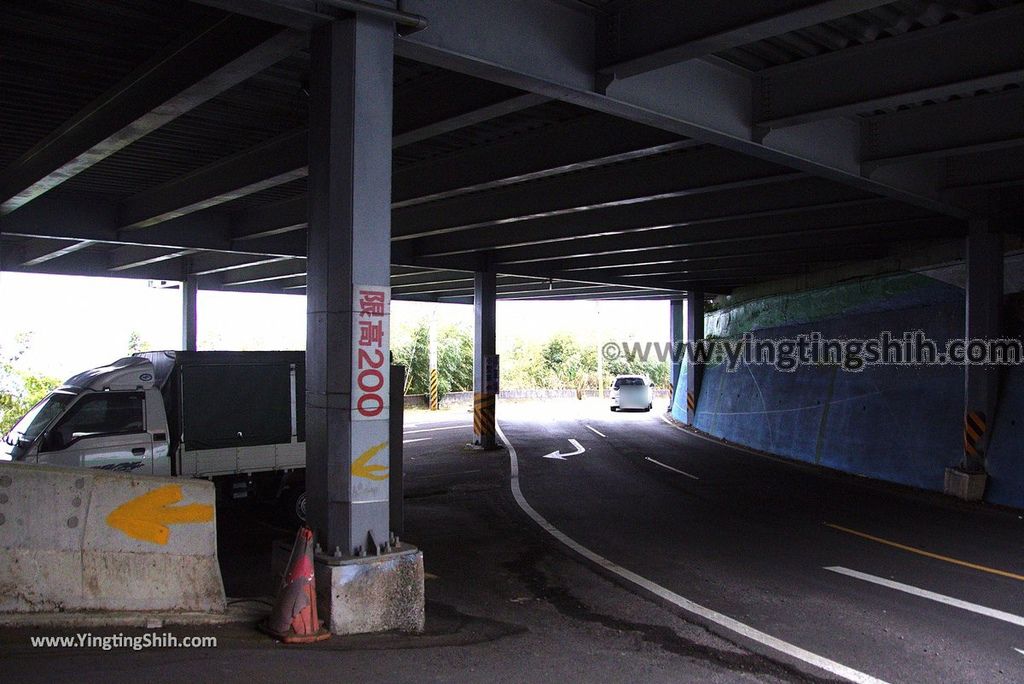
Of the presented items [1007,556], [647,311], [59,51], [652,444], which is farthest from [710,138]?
[647,311]

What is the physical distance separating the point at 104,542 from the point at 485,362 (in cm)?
1848

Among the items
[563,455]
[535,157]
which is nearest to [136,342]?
[563,455]

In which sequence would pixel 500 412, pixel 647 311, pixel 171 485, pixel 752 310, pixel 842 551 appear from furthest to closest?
pixel 647 311
pixel 500 412
pixel 752 310
pixel 842 551
pixel 171 485

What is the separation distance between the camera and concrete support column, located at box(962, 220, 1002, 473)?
51.0ft

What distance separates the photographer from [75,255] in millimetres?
24312

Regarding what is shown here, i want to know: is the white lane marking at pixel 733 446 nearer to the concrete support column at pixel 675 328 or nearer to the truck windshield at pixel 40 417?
the concrete support column at pixel 675 328

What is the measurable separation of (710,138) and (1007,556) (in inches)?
275

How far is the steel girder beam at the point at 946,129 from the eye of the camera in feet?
33.7

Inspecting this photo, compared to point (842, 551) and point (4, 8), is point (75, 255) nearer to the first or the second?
point (4, 8)

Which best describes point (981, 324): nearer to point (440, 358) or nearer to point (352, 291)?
point (352, 291)

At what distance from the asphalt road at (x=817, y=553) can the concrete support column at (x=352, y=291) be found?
3.66m

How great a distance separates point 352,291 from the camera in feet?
21.8

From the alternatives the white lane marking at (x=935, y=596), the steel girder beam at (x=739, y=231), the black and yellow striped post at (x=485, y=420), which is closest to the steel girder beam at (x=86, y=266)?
the black and yellow striped post at (x=485, y=420)

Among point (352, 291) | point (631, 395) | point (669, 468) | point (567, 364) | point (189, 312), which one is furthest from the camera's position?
point (567, 364)
